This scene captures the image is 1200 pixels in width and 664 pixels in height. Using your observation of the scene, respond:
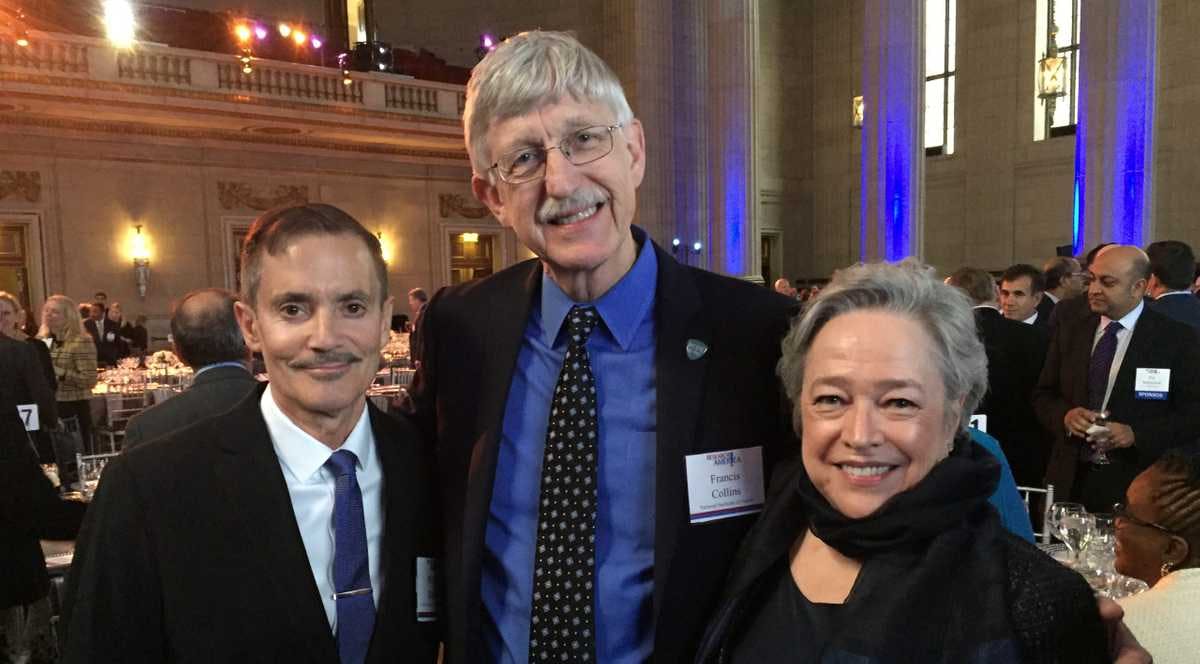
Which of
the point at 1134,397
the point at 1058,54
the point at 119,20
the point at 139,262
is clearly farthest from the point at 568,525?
the point at 1058,54

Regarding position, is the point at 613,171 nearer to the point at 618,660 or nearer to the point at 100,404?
the point at 618,660

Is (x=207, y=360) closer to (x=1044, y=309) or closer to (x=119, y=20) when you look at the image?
(x=1044, y=309)

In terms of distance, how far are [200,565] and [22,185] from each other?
14.2 meters

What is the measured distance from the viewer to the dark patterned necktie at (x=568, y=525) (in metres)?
1.40

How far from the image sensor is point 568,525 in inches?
56.1

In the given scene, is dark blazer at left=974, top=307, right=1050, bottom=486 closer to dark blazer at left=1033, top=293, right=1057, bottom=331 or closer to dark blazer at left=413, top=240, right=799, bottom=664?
dark blazer at left=1033, top=293, right=1057, bottom=331

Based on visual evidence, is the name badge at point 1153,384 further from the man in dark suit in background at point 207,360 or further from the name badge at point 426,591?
the man in dark suit in background at point 207,360

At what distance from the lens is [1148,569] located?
6.97 feet

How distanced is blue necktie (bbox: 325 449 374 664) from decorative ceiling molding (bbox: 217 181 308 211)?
45.8 feet

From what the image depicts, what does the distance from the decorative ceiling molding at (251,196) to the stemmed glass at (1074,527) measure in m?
13.7

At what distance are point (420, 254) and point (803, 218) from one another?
9.89 meters

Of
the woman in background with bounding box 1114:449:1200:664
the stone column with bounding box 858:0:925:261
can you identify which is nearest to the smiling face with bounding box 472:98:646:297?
the woman in background with bounding box 1114:449:1200:664

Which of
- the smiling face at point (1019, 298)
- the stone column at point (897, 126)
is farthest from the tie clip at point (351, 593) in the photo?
the stone column at point (897, 126)

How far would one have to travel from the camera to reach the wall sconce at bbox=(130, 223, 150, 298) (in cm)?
1353
